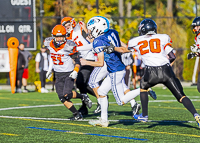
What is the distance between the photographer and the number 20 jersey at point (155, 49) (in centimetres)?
695

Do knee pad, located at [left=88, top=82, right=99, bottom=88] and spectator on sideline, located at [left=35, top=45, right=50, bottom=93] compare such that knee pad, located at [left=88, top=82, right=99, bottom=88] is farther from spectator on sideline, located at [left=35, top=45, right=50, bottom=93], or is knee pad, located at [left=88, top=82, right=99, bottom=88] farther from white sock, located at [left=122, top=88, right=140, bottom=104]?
spectator on sideline, located at [left=35, top=45, right=50, bottom=93]

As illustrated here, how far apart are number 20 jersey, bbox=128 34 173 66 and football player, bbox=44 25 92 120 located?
1.69 m

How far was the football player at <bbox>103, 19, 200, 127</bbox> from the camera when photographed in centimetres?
681

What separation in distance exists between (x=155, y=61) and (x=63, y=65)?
2.28 m

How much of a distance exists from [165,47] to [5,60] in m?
12.7

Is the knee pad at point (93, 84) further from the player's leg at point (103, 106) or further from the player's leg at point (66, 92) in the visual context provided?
the player's leg at point (103, 106)

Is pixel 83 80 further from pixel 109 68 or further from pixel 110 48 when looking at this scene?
pixel 110 48

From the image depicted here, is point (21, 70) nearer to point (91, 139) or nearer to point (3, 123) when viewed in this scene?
point (3, 123)

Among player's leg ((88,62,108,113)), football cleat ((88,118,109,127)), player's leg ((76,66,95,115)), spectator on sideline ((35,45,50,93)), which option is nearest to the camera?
football cleat ((88,118,109,127))

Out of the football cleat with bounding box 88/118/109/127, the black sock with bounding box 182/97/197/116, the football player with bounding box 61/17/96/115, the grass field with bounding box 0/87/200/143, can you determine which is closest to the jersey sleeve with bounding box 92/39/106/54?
the football cleat with bounding box 88/118/109/127

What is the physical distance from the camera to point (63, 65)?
8.56m

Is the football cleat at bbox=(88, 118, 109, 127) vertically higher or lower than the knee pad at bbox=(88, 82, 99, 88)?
lower

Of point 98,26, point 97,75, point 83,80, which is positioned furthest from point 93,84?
point 98,26

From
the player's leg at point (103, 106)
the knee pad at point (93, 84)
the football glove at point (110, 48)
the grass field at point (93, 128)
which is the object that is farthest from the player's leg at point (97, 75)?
the football glove at point (110, 48)
